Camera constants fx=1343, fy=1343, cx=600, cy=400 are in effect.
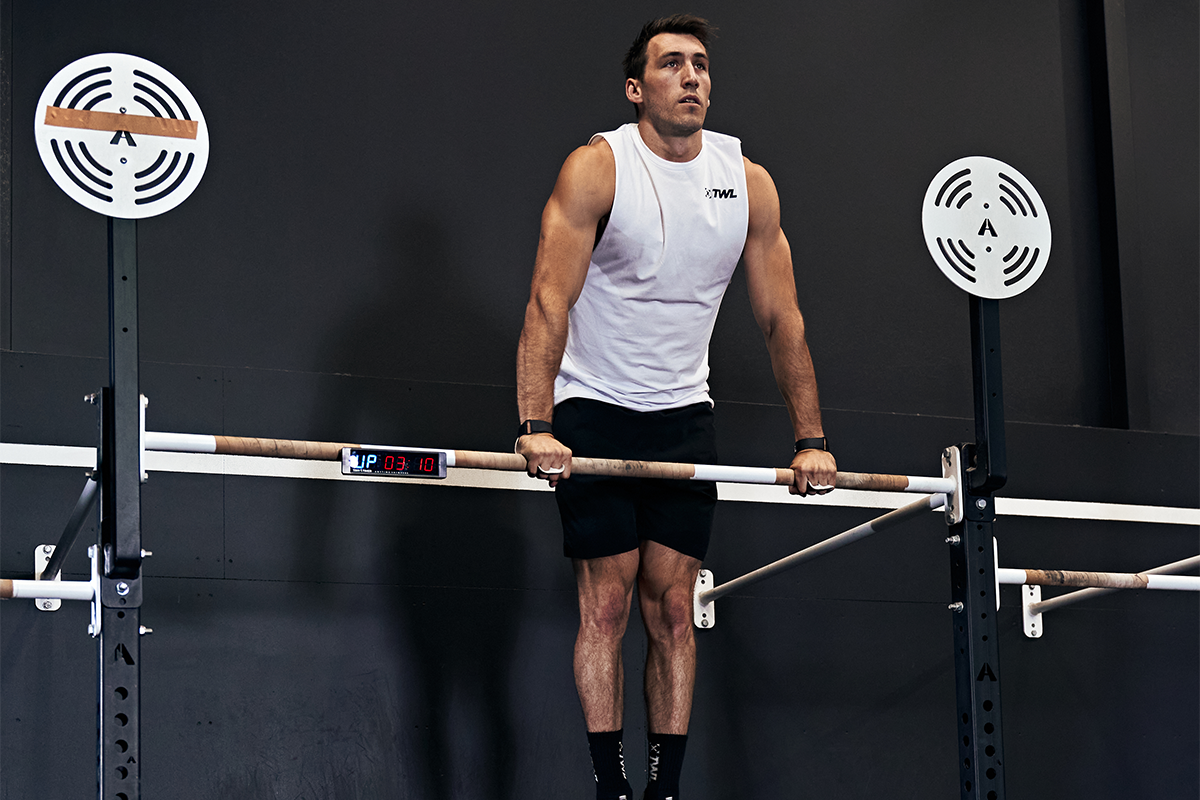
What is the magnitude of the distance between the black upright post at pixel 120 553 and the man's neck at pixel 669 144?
1.35m

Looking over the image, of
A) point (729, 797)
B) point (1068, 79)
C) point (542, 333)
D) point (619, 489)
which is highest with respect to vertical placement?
point (1068, 79)

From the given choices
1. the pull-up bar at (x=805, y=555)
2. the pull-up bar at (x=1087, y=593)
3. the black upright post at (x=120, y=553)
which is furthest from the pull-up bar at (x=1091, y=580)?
the black upright post at (x=120, y=553)

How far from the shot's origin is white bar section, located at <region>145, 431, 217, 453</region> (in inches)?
Answer: 96.4

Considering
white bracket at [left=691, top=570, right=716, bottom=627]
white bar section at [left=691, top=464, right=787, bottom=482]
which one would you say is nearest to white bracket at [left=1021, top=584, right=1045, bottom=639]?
white bracket at [left=691, top=570, right=716, bottom=627]

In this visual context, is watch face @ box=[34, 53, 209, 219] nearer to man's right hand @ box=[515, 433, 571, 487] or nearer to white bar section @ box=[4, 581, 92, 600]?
white bar section @ box=[4, 581, 92, 600]

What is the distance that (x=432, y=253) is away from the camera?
155 inches

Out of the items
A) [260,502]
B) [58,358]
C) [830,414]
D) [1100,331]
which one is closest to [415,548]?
[260,502]

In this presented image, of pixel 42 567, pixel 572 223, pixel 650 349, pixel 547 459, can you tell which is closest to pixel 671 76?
pixel 572 223

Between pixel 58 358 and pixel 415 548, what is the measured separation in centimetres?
105

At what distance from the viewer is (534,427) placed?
9.62ft

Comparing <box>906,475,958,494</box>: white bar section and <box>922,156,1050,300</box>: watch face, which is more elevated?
<box>922,156,1050,300</box>: watch face

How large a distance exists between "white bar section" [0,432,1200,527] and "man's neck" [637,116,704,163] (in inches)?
40.3

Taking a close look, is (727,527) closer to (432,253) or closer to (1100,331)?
(432,253)

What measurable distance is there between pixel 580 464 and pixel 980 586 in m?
0.88
